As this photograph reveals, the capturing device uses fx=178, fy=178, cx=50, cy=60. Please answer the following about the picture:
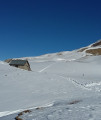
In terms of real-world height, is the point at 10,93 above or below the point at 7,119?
above

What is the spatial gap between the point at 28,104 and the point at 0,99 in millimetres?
2671

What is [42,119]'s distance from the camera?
7.34 metres

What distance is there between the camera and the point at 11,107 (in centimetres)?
1202

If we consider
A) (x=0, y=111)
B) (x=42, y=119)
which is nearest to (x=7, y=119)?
(x=42, y=119)

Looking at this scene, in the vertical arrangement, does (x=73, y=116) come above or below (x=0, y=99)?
below

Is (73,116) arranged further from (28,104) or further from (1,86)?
(1,86)

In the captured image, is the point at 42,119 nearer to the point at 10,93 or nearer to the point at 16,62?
the point at 10,93

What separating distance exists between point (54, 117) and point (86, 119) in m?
1.43

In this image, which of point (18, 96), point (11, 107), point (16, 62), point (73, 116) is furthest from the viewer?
point (16, 62)

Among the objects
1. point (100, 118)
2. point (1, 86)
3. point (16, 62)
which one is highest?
point (16, 62)

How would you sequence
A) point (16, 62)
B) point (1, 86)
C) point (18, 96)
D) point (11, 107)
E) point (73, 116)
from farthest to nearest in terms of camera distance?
point (16, 62)
point (1, 86)
point (18, 96)
point (11, 107)
point (73, 116)

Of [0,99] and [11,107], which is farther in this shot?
[0,99]

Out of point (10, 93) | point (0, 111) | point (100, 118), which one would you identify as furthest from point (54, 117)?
point (10, 93)

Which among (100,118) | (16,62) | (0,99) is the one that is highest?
(16,62)
